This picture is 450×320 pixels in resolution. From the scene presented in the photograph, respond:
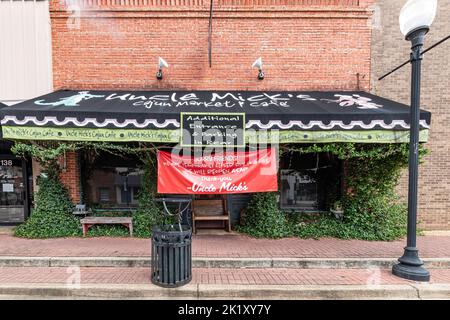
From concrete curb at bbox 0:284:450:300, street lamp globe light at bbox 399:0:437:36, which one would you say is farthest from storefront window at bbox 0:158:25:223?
street lamp globe light at bbox 399:0:437:36

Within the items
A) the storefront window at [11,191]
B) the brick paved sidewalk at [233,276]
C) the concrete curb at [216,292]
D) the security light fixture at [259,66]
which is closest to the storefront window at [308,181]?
the security light fixture at [259,66]

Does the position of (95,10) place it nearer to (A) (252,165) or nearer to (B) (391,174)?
(A) (252,165)

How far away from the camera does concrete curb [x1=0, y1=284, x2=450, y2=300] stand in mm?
4281

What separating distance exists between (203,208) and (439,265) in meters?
5.40

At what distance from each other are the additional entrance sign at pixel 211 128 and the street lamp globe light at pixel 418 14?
3.39 metres

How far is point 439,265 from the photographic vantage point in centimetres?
535

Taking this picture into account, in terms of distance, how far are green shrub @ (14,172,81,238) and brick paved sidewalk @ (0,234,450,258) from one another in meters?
0.26

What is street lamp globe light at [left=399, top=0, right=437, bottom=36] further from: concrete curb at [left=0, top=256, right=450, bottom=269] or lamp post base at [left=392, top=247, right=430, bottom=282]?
concrete curb at [left=0, top=256, right=450, bottom=269]

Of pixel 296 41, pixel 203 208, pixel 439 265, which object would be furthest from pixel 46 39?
pixel 439 265

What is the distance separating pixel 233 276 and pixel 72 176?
17.3 ft

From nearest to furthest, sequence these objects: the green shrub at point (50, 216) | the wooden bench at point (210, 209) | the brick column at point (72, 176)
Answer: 1. the green shrub at point (50, 216)
2. the wooden bench at point (210, 209)
3. the brick column at point (72, 176)

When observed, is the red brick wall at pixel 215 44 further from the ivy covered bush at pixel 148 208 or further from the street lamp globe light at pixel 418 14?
the street lamp globe light at pixel 418 14

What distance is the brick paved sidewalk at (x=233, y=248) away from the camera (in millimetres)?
5477

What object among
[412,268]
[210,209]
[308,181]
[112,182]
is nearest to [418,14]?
[412,268]
